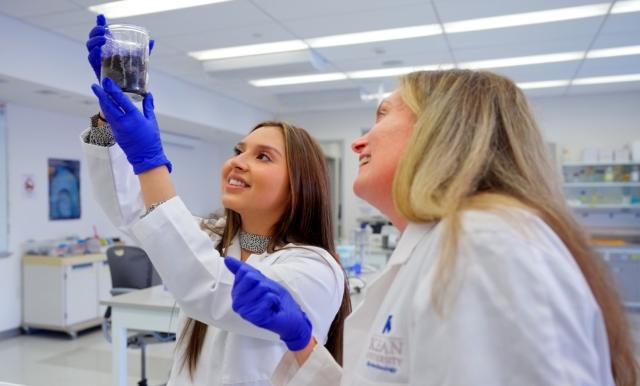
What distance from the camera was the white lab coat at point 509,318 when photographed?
1.84ft

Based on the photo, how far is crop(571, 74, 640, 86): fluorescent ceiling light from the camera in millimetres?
5785

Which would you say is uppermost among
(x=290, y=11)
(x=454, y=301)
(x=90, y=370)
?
(x=290, y=11)

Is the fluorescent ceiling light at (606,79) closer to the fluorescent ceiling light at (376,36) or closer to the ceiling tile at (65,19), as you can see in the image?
the fluorescent ceiling light at (376,36)

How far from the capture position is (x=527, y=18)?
12.9 feet

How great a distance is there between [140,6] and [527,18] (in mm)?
3008

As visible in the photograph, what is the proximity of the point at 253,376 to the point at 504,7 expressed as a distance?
3442 millimetres

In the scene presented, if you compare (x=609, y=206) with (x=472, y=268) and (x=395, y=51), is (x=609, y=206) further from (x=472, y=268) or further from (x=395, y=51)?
(x=472, y=268)

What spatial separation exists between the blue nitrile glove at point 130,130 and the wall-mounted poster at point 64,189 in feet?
15.4

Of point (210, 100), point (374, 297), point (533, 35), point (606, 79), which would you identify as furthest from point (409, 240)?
point (606, 79)

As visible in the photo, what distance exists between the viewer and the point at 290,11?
3662 millimetres

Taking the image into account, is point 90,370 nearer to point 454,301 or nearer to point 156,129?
point 156,129

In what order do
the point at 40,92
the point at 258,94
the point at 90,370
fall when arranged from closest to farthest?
the point at 90,370
the point at 40,92
the point at 258,94

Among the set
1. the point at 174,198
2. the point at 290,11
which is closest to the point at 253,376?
the point at 174,198

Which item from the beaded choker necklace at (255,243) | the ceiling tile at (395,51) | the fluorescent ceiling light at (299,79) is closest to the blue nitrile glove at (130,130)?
the beaded choker necklace at (255,243)
